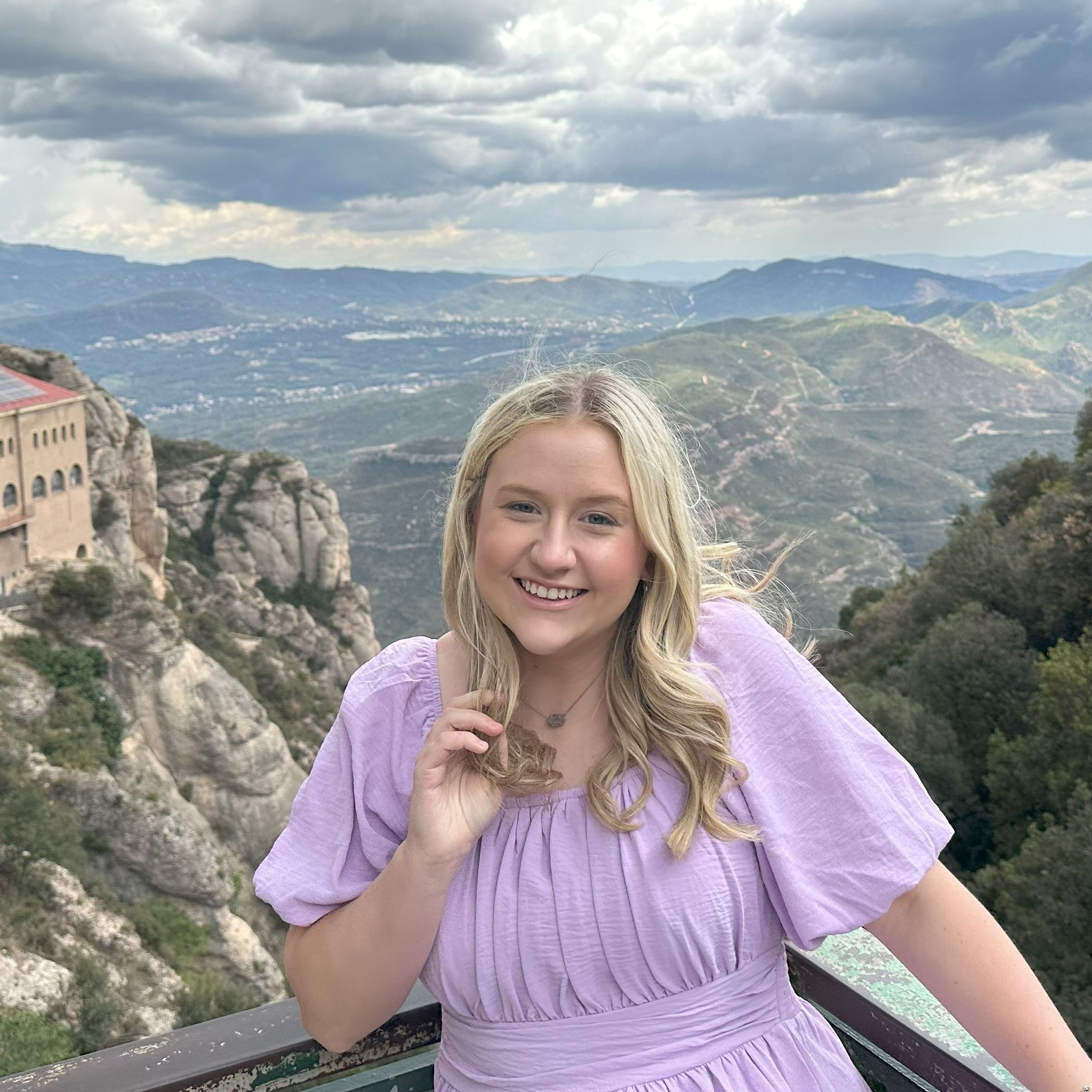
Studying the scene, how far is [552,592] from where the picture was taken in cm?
225

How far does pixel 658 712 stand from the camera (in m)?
2.26

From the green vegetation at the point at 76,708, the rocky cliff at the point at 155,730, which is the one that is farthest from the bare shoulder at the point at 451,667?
the green vegetation at the point at 76,708

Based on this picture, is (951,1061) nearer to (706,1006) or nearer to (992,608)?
(706,1006)

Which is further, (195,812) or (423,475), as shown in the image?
(423,475)

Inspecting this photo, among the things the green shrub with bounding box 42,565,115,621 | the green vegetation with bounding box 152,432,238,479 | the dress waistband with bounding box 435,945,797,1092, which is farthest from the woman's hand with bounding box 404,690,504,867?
the green vegetation with bounding box 152,432,238,479

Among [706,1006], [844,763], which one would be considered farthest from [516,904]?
[844,763]

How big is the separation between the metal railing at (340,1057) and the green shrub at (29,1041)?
11.3m

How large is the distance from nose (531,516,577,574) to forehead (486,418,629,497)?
0.26 ft

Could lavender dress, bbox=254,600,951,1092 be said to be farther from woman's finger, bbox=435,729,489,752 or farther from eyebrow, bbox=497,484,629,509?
eyebrow, bbox=497,484,629,509

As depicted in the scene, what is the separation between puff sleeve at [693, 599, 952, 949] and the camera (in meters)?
2.18

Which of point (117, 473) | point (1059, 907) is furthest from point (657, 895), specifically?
point (117, 473)

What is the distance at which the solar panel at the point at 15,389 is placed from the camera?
30.6 meters

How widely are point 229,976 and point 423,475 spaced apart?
3684 inches

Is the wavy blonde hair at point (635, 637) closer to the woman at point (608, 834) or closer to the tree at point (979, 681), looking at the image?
the woman at point (608, 834)
